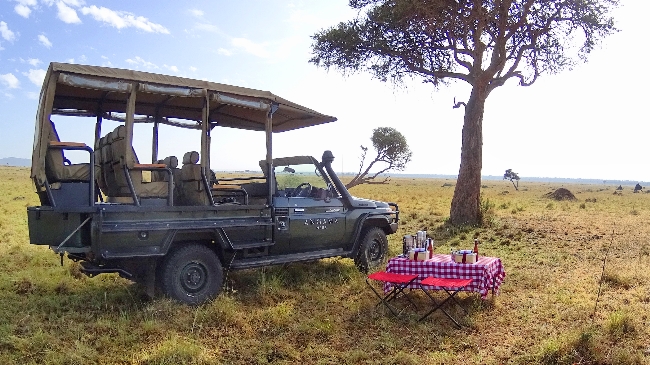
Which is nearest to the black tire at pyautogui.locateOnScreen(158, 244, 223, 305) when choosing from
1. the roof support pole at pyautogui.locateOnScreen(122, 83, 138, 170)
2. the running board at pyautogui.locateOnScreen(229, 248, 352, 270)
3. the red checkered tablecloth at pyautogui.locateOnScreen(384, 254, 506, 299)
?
the running board at pyautogui.locateOnScreen(229, 248, 352, 270)

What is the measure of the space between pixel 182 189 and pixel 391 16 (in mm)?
10930

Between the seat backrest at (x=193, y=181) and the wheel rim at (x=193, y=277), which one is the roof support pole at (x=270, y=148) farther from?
the wheel rim at (x=193, y=277)

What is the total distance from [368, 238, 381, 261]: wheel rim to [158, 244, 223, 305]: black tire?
3.08m

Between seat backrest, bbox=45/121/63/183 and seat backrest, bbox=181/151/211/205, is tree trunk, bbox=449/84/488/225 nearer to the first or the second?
seat backrest, bbox=181/151/211/205

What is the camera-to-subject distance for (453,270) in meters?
7.07

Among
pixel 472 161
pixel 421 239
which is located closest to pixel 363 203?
pixel 421 239

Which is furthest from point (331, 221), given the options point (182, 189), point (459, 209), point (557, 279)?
point (459, 209)

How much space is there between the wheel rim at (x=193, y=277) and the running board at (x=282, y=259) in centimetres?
44

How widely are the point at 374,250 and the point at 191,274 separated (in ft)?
12.0

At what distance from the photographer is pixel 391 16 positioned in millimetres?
16531

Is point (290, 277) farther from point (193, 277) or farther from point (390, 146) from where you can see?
point (390, 146)

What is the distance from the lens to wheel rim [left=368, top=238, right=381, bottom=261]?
9.50m

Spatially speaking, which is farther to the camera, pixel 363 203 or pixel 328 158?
pixel 363 203

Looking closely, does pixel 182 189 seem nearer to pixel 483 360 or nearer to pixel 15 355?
pixel 15 355
